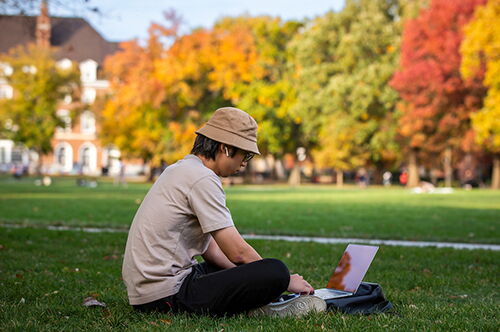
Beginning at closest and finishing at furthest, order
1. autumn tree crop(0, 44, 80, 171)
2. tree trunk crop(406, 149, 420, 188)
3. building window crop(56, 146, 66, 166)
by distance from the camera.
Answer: tree trunk crop(406, 149, 420, 188) → autumn tree crop(0, 44, 80, 171) → building window crop(56, 146, 66, 166)

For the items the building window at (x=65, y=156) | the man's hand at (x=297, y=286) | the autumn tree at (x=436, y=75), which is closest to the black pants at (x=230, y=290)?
the man's hand at (x=297, y=286)

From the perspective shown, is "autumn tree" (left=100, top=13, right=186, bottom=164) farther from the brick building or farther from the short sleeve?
the short sleeve

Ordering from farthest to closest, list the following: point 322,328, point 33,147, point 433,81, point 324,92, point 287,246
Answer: point 33,147 → point 324,92 → point 433,81 → point 287,246 → point 322,328

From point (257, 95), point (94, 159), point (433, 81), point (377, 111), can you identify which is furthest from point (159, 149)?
point (94, 159)

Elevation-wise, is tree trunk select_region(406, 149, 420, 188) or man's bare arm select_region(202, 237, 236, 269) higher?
man's bare arm select_region(202, 237, 236, 269)

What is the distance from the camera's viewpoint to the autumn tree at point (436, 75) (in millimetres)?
38844

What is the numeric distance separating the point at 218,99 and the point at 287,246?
134 ft

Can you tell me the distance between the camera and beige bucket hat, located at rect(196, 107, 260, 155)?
419 cm

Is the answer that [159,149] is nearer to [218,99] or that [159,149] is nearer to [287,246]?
[218,99]

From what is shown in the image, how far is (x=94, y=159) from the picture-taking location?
81.9m

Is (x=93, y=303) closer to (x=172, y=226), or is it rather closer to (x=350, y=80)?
(x=172, y=226)

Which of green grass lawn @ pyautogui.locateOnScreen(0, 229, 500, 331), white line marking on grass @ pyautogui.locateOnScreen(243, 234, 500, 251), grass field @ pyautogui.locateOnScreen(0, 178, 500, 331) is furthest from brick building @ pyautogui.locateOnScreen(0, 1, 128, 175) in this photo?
green grass lawn @ pyautogui.locateOnScreen(0, 229, 500, 331)

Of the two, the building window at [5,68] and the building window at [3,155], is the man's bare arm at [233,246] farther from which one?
the building window at [3,155]

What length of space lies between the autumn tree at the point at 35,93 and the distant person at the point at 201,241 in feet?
173
